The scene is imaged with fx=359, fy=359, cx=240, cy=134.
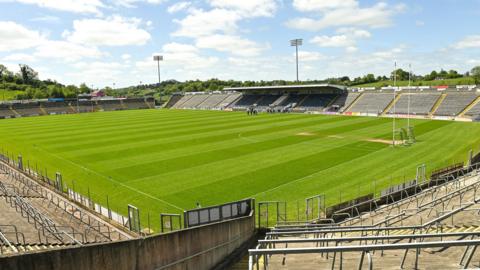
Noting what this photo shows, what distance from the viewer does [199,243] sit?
15312 millimetres

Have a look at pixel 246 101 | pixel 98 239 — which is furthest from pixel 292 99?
pixel 98 239

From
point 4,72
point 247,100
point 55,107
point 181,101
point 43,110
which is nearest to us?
point 247,100

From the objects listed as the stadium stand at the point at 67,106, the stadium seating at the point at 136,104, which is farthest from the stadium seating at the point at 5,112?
the stadium seating at the point at 136,104

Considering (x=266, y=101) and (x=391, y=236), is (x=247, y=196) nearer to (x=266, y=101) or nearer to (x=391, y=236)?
(x=391, y=236)

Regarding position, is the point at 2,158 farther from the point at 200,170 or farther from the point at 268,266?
the point at 268,266

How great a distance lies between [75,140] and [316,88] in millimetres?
63110

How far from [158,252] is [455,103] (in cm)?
7240

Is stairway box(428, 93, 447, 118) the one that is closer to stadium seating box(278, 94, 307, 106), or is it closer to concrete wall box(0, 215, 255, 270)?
stadium seating box(278, 94, 307, 106)

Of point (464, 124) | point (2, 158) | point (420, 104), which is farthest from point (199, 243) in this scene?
point (420, 104)

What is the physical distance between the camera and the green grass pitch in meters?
25.1

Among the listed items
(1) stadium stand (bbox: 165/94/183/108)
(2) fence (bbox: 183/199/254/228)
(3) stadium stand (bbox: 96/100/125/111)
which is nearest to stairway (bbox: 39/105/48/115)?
(3) stadium stand (bbox: 96/100/125/111)

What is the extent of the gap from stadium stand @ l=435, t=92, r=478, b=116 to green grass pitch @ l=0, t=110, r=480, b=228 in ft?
37.3

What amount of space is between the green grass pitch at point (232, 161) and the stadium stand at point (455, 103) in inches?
448

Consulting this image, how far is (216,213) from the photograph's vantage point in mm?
16984
